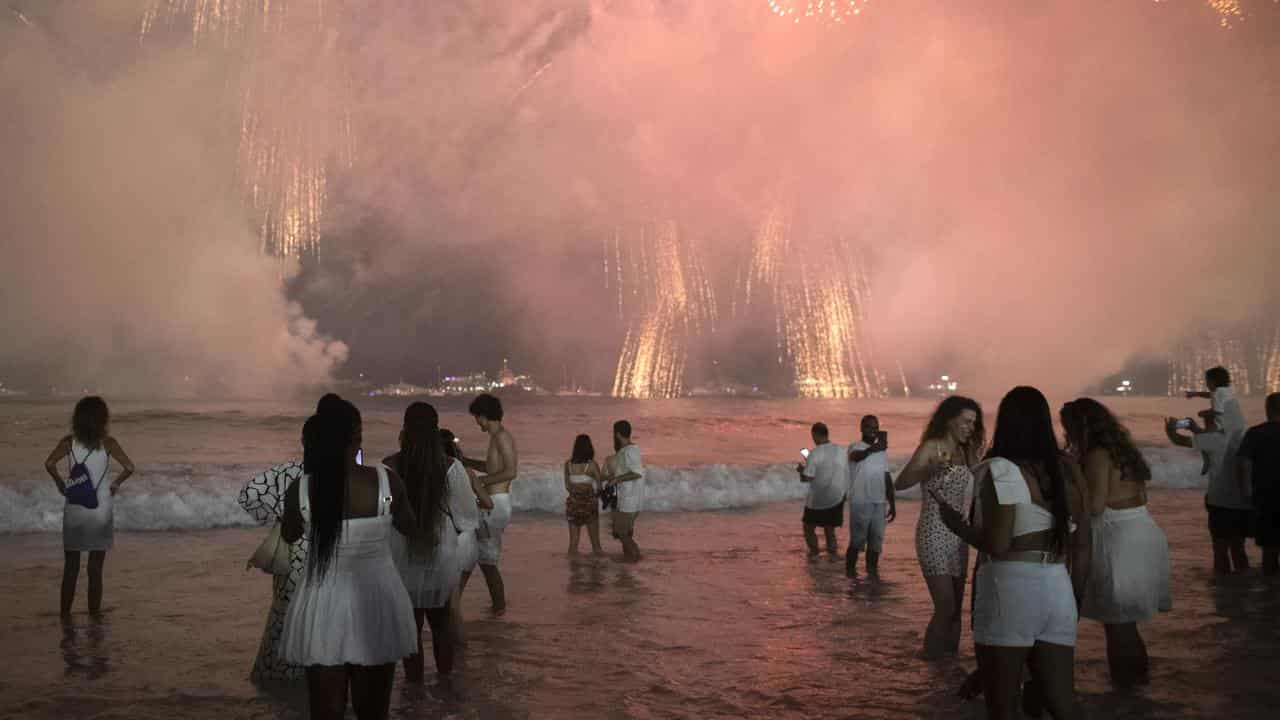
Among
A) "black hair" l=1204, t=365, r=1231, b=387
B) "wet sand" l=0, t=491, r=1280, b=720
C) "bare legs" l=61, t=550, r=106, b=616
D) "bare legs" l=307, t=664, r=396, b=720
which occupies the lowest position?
"wet sand" l=0, t=491, r=1280, b=720

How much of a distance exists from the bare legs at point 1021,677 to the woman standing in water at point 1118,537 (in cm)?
153

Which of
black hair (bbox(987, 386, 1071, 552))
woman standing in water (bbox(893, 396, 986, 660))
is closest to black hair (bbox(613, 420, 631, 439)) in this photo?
woman standing in water (bbox(893, 396, 986, 660))

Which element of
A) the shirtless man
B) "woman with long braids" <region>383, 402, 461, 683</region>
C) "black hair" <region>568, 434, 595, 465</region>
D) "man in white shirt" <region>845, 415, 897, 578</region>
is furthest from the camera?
"black hair" <region>568, 434, 595, 465</region>

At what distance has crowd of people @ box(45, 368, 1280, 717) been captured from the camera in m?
4.60

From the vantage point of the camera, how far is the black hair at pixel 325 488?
14.9ft

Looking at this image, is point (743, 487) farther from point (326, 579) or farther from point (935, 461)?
point (326, 579)

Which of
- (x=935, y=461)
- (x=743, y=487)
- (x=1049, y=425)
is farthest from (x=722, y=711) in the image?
(x=743, y=487)

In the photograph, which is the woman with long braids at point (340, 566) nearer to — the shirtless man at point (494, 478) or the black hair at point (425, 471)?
the black hair at point (425, 471)

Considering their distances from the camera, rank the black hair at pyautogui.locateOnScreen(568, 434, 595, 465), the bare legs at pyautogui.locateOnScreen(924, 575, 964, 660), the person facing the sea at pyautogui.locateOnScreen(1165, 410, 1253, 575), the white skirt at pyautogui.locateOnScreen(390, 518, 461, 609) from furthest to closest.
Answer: the black hair at pyautogui.locateOnScreen(568, 434, 595, 465), the person facing the sea at pyautogui.locateOnScreen(1165, 410, 1253, 575), the bare legs at pyautogui.locateOnScreen(924, 575, 964, 660), the white skirt at pyautogui.locateOnScreen(390, 518, 461, 609)

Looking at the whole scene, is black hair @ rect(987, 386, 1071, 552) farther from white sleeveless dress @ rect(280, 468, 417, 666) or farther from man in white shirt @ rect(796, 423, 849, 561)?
man in white shirt @ rect(796, 423, 849, 561)

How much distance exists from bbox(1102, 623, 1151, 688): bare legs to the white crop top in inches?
96.6

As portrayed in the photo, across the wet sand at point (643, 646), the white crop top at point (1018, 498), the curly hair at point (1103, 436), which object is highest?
the curly hair at point (1103, 436)

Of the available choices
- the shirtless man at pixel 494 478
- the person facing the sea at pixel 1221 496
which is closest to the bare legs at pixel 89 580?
the shirtless man at pixel 494 478

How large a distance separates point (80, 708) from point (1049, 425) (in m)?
6.18
